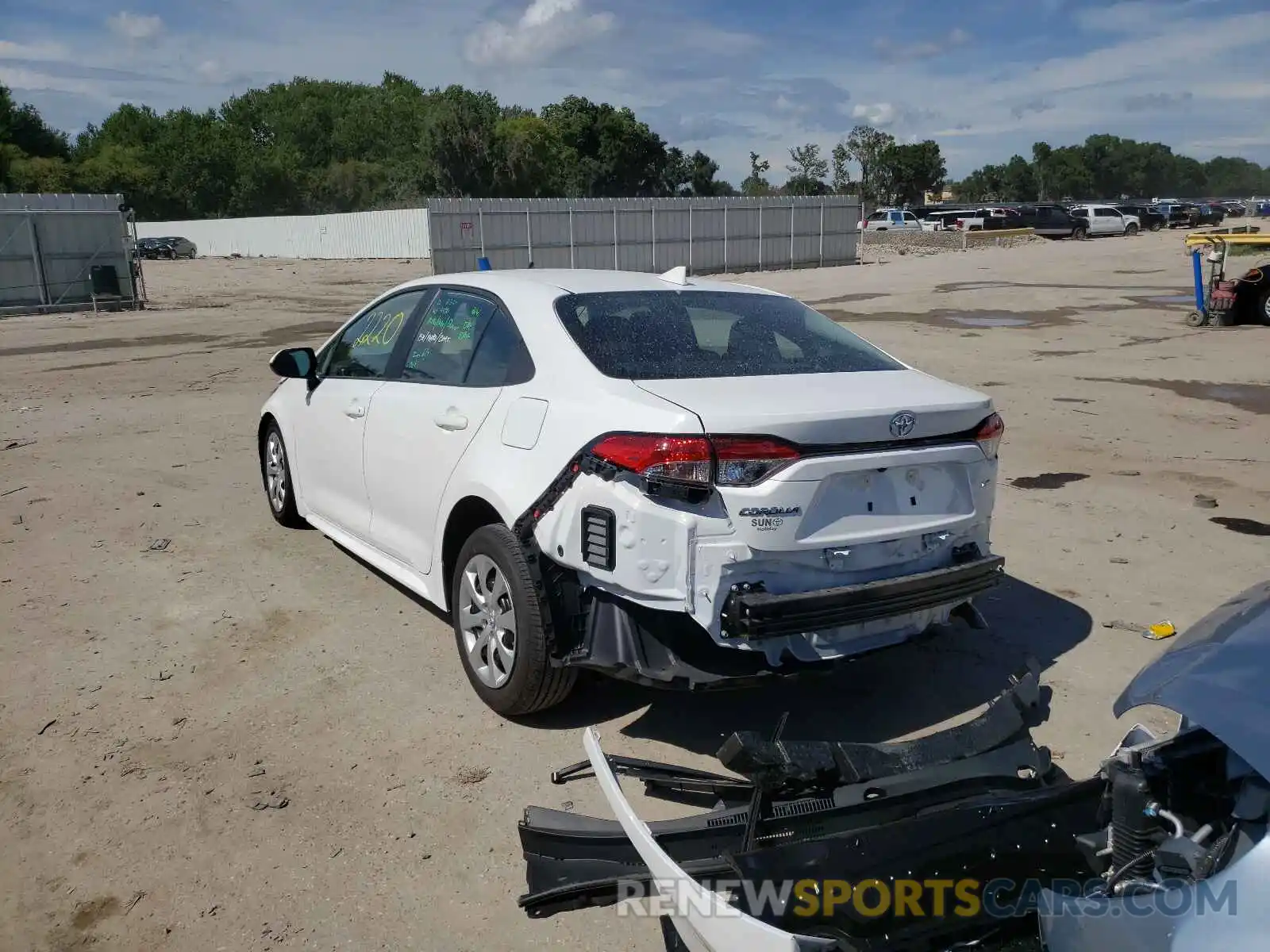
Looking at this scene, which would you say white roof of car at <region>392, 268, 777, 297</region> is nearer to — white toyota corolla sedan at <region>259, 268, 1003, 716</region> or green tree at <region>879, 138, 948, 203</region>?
white toyota corolla sedan at <region>259, 268, 1003, 716</region>

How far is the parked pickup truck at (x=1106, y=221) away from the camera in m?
53.7

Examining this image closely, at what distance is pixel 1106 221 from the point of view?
177ft

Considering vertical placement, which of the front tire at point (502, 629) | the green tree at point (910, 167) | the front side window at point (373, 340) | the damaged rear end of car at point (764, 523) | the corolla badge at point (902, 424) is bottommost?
the front tire at point (502, 629)

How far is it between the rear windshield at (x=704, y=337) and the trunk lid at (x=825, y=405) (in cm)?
15

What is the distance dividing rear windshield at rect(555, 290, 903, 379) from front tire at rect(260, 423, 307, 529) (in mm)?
2756

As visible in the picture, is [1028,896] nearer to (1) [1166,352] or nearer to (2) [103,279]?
(1) [1166,352]

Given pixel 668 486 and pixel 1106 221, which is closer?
pixel 668 486

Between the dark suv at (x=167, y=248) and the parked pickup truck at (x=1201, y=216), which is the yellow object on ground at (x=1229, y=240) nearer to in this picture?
the parked pickup truck at (x=1201, y=216)

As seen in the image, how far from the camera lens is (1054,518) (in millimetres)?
6664

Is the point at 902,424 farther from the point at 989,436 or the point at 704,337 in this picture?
the point at 704,337

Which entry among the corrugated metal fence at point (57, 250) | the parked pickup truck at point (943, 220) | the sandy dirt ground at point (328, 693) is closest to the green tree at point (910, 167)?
the parked pickup truck at point (943, 220)

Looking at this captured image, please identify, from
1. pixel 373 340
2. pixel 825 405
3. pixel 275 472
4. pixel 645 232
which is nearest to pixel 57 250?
pixel 645 232

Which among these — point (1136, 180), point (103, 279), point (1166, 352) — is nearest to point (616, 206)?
point (103, 279)

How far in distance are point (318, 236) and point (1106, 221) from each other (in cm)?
4142
